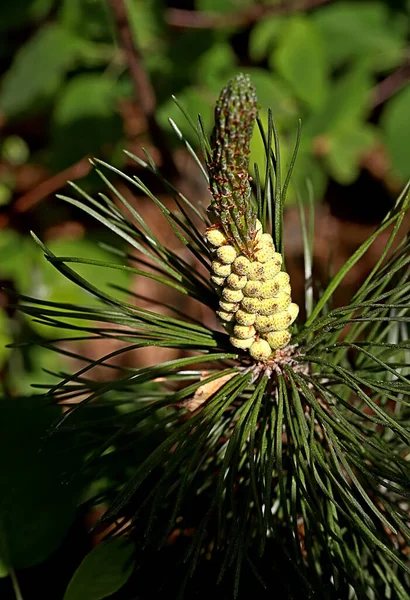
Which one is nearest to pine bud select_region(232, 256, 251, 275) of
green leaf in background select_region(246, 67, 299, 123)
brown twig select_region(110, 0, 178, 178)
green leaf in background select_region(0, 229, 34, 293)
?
brown twig select_region(110, 0, 178, 178)

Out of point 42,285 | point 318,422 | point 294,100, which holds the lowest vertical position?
point 318,422

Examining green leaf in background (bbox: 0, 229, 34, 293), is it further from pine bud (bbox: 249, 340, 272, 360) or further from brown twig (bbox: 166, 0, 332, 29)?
pine bud (bbox: 249, 340, 272, 360)

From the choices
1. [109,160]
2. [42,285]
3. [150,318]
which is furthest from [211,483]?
[109,160]

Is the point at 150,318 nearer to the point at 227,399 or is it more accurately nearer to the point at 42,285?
the point at 227,399

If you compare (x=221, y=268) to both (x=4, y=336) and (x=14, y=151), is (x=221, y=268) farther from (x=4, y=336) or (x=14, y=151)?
(x=14, y=151)

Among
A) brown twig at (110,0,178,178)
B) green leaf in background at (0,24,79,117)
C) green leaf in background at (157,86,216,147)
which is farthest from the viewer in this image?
green leaf in background at (0,24,79,117)

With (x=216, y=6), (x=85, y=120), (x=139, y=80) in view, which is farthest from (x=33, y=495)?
(x=216, y=6)

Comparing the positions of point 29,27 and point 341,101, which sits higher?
point 29,27
